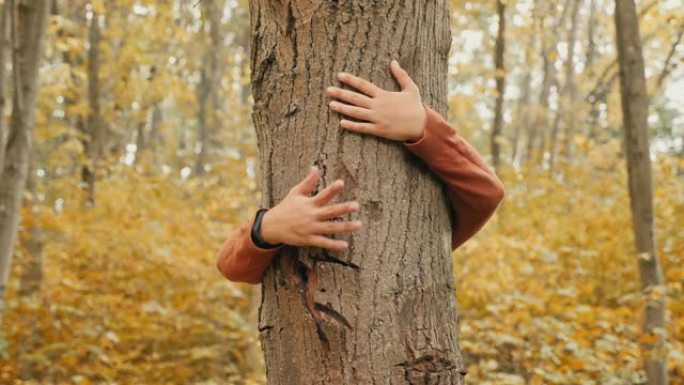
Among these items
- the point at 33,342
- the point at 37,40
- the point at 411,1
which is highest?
the point at 37,40

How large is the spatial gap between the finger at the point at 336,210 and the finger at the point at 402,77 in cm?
36

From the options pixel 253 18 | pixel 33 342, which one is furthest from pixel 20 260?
pixel 253 18

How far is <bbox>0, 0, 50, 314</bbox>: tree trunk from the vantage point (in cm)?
459

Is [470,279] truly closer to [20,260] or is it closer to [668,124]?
[20,260]

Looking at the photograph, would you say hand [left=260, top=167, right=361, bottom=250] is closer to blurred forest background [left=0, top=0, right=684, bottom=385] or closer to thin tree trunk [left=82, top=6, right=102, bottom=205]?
blurred forest background [left=0, top=0, right=684, bottom=385]

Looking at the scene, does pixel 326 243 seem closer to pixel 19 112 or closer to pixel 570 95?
pixel 19 112

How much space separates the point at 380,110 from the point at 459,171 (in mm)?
287

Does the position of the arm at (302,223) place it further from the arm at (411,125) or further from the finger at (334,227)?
the arm at (411,125)

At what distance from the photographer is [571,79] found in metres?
18.6

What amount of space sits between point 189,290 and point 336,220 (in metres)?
5.90

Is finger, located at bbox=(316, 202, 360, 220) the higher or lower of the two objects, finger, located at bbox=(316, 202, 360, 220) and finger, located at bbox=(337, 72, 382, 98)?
the lower

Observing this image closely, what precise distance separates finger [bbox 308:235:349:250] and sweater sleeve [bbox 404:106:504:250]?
1.03 ft

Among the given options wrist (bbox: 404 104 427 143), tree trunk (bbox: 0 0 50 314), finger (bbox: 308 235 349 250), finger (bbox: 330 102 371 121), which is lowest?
finger (bbox: 308 235 349 250)

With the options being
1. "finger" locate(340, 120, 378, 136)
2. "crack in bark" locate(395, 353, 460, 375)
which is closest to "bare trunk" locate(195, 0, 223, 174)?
"finger" locate(340, 120, 378, 136)
